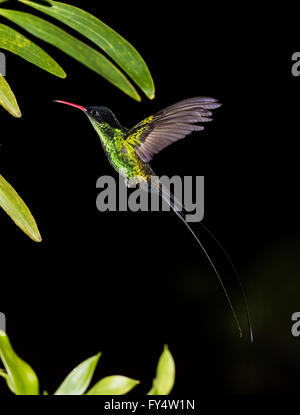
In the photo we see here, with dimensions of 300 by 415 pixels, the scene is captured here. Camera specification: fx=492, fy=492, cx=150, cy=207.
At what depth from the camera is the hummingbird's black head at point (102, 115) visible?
2.09 ft

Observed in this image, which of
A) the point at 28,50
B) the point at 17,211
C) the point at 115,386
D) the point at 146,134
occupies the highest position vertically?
the point at 28,50

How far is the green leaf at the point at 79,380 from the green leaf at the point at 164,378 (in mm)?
104

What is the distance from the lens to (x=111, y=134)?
0.66m

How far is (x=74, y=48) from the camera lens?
0.67 meters

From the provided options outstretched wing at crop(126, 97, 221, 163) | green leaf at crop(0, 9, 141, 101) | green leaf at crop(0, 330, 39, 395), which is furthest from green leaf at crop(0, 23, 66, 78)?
green leaf at crop(0, 330, 39, 395)

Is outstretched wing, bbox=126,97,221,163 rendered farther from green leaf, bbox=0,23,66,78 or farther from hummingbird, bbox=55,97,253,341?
green leaf, bbox=0,23,66,78

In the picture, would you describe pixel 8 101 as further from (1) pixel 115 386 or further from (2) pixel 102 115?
(1) pixel 115 386

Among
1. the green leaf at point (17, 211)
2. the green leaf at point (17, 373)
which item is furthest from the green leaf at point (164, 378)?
the green leaf at point (17, 211)

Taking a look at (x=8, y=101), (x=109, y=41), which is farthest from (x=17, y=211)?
(x=109, y=41)

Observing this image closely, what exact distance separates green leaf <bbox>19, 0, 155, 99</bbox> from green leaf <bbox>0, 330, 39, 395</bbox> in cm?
41

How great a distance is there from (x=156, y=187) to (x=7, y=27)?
31cm

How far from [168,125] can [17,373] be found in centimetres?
40
